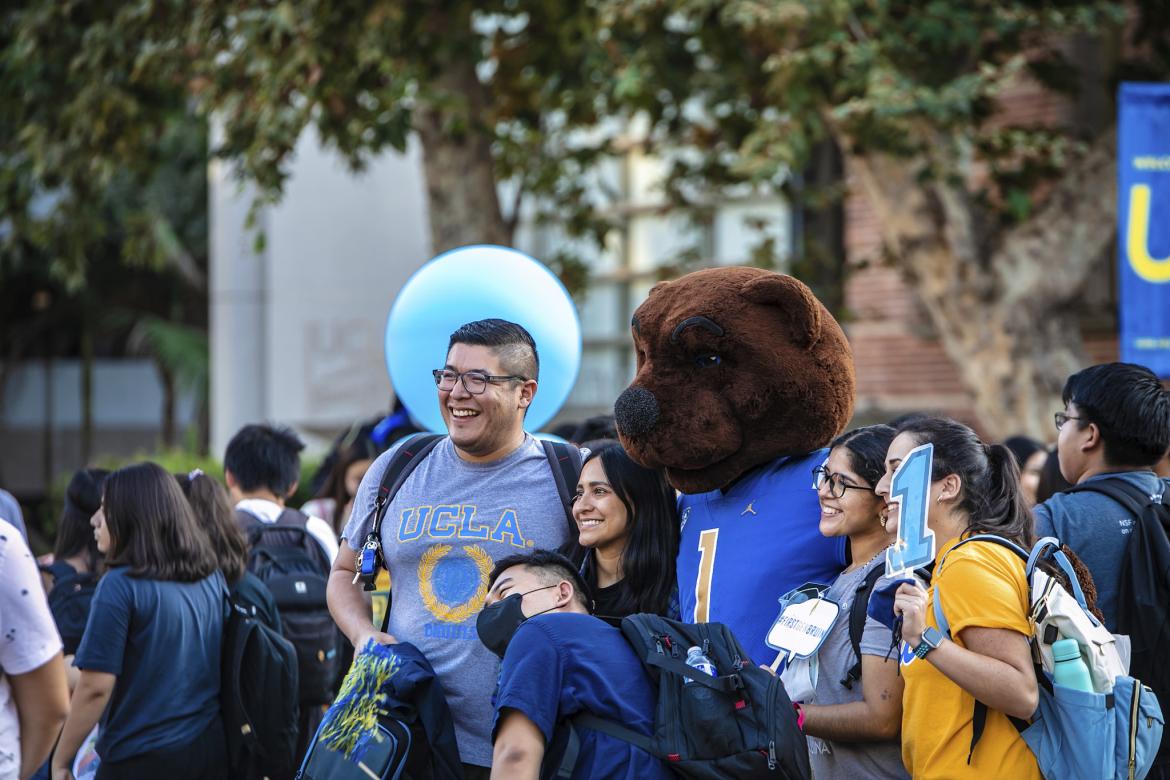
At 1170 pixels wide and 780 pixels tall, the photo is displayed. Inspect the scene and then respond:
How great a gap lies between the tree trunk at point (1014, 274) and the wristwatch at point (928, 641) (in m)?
5.67

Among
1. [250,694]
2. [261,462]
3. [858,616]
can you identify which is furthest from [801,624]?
[261,462]

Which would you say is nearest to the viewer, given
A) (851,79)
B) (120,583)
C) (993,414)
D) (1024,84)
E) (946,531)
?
(946,531)

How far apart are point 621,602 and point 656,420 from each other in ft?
1.60

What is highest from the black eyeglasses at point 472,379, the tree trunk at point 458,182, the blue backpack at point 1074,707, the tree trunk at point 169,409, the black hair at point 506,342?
the tree trunk at point 458,182

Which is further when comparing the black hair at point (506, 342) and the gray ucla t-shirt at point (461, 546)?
the black hair at point (506, 342)

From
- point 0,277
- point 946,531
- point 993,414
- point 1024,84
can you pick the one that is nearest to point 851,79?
point 993,414

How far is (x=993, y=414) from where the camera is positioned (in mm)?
8641

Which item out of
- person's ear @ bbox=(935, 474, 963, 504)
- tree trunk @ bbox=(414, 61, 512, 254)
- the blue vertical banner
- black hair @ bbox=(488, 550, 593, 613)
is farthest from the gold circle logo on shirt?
tree trunk @ bbox=(414, 61, 512, 254)

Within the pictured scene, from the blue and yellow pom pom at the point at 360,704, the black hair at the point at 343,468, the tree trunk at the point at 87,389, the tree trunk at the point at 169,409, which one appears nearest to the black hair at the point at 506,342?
the blue and yellow pom pom at the point at 360,704

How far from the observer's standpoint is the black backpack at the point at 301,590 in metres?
4.98

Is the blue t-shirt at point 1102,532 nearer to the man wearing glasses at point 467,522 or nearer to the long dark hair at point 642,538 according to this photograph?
the long dark hair at point 642,538

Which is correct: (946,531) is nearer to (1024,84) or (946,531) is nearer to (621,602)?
(621,602)

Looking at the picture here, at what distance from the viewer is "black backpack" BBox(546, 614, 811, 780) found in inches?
111

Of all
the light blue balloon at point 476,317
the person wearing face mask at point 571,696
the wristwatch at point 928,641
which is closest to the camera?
the person wearing face mask at point 571,696
